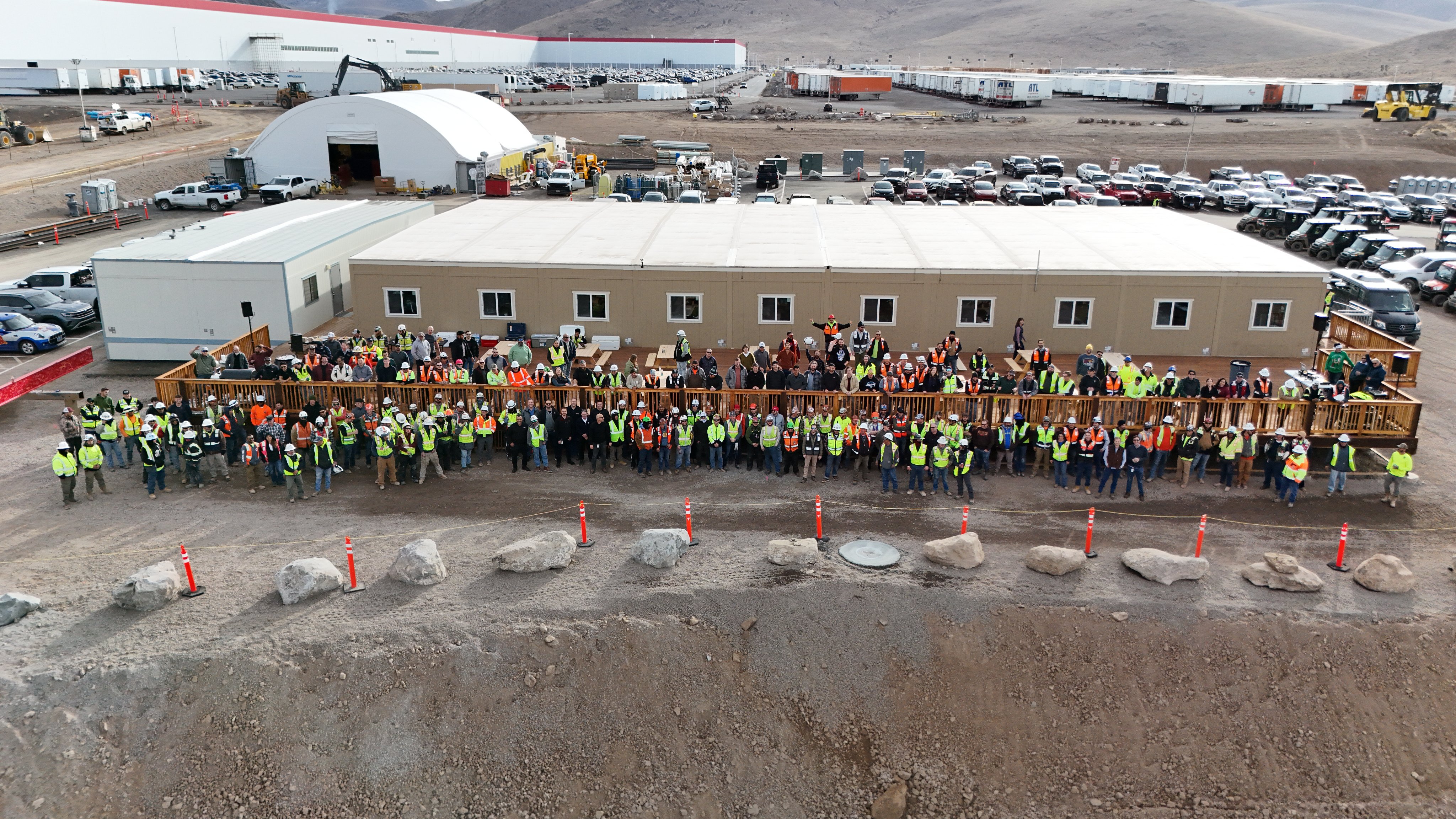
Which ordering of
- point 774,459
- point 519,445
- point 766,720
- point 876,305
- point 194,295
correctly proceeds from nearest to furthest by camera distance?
point 766,720 < point 774,459 < point 519,445 < point 876,305 < point 194,295

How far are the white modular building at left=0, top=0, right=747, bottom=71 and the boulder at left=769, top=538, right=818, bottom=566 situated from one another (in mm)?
91289

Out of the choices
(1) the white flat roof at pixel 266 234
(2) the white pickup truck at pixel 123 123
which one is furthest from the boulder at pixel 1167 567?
(2) the white pickup truck at pixel 123 123

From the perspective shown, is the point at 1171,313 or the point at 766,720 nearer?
the point at 766,720

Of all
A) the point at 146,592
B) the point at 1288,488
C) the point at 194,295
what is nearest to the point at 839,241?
the point at 1288,488

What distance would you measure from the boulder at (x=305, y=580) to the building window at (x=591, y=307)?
1295 cm

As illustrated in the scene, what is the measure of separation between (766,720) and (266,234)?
2531 cm

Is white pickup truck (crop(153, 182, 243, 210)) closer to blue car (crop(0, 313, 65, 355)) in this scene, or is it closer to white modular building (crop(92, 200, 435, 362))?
blue car (crop(0, 313, 65, 355))

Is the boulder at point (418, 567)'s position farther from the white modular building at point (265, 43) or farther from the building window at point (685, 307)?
the white modular building at point (265, 43)

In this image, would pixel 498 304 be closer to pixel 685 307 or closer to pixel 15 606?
pixel 685 307

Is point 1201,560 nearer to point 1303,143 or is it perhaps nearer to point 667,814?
point 667,814

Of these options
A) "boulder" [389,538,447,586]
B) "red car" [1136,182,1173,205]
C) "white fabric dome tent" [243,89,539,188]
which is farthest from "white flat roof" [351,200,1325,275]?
"white fabric dome tent" [243,89,539,188]

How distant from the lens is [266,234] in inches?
1212

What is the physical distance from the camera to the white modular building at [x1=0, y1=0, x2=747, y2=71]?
8269 centimetres

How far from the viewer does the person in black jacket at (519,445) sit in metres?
19.7
